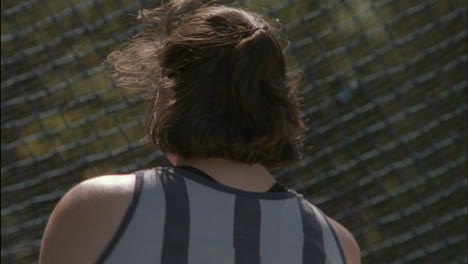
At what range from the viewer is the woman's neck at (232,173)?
1510 millimetres

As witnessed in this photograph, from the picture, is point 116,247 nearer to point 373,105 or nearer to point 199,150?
point 199,150

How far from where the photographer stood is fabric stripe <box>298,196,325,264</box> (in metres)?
1.51

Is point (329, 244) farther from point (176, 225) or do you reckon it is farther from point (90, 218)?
point (90, 218)

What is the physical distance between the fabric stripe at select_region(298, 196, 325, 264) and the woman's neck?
74 millimetres

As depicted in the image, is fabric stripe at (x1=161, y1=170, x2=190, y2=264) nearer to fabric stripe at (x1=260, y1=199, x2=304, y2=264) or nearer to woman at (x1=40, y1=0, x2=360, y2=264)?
woman at (x1=40, y1=0, x2=360, y2=264)

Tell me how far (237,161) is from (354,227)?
1799 mm

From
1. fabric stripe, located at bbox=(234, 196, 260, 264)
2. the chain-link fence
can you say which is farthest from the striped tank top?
the chain-link fence

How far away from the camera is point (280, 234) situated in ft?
4.90

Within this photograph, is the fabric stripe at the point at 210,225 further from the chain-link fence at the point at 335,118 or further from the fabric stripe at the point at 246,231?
the chain-link fence at the point at 335,118

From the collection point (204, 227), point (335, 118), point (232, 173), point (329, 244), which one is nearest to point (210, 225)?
point (204, 227)

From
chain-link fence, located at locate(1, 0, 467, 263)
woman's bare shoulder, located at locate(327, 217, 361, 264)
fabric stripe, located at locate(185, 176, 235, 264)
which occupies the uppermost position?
fabric stripe, located at locate(185, 176, 235, 264)

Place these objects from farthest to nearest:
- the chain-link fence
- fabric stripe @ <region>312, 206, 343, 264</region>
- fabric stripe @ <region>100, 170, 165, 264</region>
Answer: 1. the chain-link fence
2. fabric stripe @ <region>312, 206, 343, 264</region>
3. fabric stripe @ <region>100, 170, 165, 264</region>

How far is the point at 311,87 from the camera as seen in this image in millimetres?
3297

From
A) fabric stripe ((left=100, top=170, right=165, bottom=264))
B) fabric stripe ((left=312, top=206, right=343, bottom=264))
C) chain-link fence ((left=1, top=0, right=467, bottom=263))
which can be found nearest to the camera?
fabric stripe ((left=100, top=170, right=165, bottom=264))
